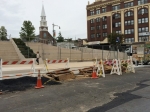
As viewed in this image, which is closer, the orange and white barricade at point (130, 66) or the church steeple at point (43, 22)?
the orange and white barricade at point (130, 66)

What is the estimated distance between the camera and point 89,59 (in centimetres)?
3681

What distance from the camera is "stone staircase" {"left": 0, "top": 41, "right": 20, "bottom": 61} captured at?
26984mm

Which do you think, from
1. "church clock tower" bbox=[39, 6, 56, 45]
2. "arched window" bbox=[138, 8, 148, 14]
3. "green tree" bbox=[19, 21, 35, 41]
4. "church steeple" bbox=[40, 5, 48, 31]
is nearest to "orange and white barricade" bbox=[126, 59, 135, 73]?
"green tree" bbox=[19, 21, 35, 41]

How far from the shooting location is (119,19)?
6450 centimetres

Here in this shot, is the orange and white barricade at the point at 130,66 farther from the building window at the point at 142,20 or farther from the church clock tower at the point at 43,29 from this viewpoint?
the church clock tower at the point at 43,29

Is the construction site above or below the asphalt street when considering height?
above

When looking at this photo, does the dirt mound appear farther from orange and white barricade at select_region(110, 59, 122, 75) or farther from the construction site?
orange and white barricade at select_region(110, 59, 122, 75)

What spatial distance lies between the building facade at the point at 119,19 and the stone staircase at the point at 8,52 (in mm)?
40223

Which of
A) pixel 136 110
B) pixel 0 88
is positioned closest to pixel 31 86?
pixel 0 88

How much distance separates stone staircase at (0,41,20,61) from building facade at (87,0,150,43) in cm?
4022

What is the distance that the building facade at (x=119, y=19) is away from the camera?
5869cm

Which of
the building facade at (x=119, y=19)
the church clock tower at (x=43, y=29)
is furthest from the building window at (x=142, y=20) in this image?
the church clock tower at (x=43, y=29)

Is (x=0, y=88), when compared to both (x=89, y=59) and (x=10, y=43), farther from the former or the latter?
(x=89, y=59)

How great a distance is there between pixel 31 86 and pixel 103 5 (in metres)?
64.8
